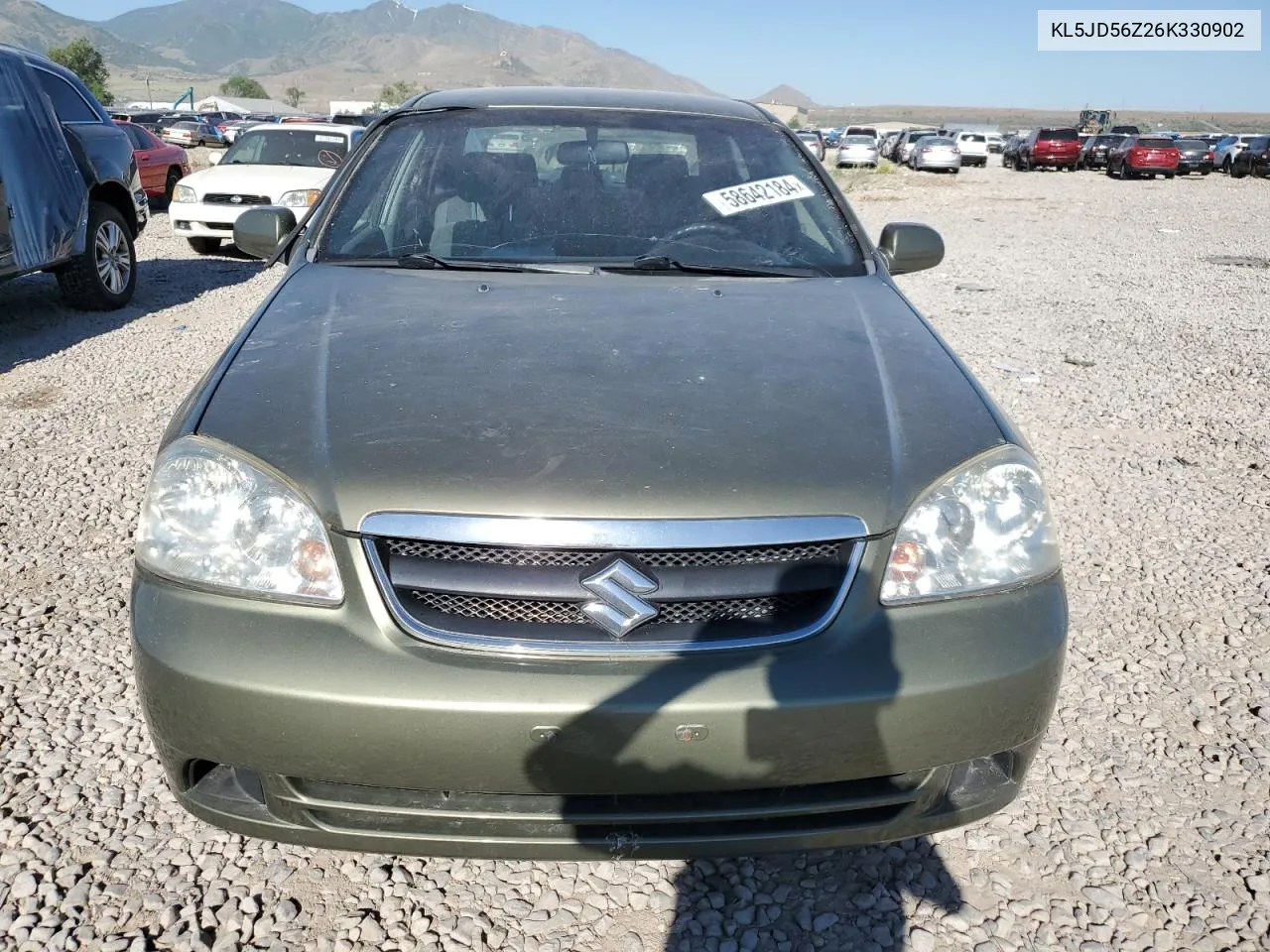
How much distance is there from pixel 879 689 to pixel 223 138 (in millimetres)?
43479

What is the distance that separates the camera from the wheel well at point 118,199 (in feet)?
24.5

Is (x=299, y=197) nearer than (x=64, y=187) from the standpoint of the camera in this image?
No

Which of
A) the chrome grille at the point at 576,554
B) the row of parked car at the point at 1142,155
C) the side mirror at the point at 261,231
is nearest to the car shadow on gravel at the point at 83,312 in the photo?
the side mirror at the point at 261,231

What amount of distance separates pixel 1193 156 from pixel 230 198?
30975mm

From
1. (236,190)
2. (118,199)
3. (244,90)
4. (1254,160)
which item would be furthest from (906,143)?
(244,90)

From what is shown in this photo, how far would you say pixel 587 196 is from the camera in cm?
307

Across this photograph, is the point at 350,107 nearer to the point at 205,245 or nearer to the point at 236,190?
the point at 205,245

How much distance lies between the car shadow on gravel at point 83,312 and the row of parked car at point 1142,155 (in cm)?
2858

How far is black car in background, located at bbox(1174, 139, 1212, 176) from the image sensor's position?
102 feet

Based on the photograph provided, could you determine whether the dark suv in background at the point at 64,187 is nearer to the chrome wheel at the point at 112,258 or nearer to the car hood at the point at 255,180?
the chrome wheel at the point at 112,258

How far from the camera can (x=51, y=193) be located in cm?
656

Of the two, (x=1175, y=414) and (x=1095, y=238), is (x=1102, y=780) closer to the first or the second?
(x=1175, y=414)

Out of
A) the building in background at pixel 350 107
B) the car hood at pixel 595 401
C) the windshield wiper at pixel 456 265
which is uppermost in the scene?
the building in background at pixel 350 107

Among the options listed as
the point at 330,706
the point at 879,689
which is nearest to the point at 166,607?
the point at 330,706
